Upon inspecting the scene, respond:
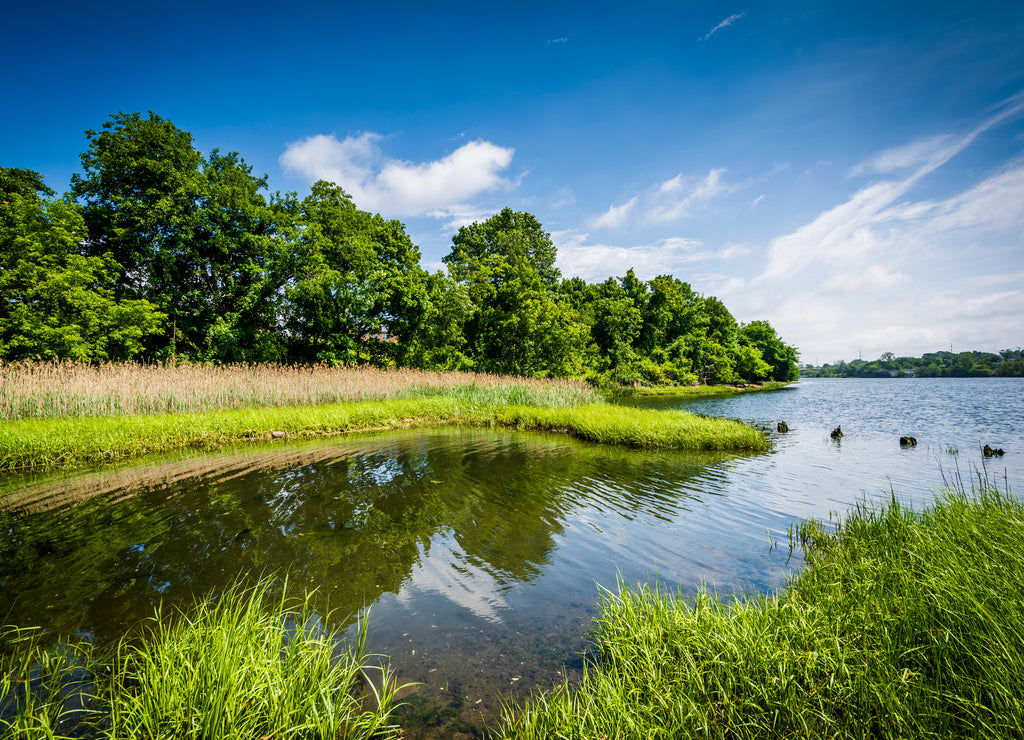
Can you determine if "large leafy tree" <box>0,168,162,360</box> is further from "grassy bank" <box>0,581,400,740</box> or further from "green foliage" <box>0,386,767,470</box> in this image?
"grassy bank" <box>0,581,400,740</box>

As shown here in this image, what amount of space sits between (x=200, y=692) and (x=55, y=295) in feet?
82.2

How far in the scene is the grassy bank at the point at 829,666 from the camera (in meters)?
1.97

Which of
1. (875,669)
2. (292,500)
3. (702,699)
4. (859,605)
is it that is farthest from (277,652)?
(292,500)

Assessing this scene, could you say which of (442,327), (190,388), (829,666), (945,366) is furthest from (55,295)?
(945,366)

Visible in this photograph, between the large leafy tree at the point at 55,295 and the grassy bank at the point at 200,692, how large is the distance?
21756mm

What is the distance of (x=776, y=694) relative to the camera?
2.22 metres

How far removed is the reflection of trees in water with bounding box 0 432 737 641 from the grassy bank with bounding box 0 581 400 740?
1.81 ft

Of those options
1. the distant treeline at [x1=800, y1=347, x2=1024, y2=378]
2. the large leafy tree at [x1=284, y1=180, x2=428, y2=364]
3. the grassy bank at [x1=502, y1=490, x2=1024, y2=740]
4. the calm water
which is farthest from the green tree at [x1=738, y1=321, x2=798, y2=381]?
the grassy bank at [x1=502, y1=490, x2=1024, y2=740]

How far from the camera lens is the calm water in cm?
338

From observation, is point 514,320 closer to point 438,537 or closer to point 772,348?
point 438,537

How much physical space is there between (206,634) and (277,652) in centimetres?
55

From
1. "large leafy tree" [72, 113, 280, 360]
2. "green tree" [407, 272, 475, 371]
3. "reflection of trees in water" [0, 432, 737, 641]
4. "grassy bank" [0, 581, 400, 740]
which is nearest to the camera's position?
"grassy bank" [0, 581, 400, 740]

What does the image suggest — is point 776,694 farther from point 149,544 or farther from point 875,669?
point 149,544

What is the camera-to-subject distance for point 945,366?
96062 millimetres
